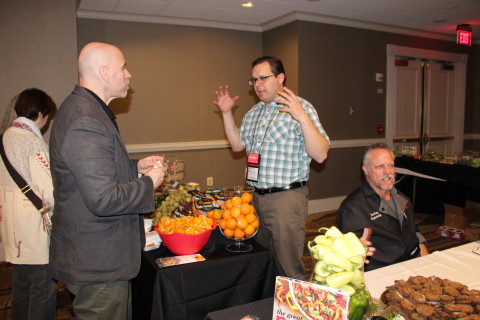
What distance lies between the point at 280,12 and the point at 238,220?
4212mm

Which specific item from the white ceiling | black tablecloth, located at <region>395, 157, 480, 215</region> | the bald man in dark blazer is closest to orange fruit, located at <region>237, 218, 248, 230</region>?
the bald man in dark blazer

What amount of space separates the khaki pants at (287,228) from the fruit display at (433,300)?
4.04 ft

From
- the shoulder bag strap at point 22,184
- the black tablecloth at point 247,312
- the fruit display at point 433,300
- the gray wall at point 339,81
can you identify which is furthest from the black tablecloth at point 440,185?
the shoulder bag strap at point 22,184

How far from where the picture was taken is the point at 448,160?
16.1ft

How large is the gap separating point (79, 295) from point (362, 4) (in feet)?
16.0

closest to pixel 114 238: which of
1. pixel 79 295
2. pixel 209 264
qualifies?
pixel 79 295

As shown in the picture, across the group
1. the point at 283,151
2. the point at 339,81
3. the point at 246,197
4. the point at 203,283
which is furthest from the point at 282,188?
the point at 339,81

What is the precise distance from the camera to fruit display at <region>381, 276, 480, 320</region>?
3.58 feet

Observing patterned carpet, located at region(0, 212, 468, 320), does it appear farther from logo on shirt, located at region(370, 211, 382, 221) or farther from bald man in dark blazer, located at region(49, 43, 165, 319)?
logo on shirt, located at region(370, 211, 382, 221)

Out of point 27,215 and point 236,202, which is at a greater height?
point 236,202

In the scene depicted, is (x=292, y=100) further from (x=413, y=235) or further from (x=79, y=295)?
(x=79, y=295)

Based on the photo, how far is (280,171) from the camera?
8.27ft

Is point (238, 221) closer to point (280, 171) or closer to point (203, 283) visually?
point (203, 283)

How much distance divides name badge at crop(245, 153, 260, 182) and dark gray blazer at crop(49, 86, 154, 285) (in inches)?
43.5
